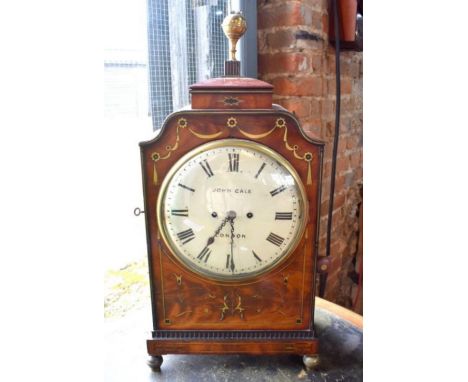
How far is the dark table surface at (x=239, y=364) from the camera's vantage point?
0.81m

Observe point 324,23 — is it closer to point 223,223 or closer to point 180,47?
point 180,47

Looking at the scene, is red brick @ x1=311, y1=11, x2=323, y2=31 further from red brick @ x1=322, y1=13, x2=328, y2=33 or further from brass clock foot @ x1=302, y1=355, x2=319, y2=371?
brass clock foot @ x1=302, y1=355, x2=319, y2=371

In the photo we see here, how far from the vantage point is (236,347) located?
0.82 m

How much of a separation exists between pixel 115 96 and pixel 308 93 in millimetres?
554

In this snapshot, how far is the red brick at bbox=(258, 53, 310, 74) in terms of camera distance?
4.09 feet

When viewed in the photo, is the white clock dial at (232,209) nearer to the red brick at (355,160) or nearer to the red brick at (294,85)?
the red brick at (294,85)

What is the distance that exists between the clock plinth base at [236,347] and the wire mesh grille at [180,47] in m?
0.56

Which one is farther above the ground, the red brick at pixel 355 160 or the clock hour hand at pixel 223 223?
the red brick at pixel 355 160

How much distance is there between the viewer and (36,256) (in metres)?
0.41

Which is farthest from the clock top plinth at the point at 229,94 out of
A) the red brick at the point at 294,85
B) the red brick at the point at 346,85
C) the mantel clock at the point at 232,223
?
the red brick at the point at 346,85

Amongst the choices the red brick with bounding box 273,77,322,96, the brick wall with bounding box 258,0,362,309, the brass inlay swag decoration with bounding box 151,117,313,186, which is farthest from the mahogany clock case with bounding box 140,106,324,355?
the red brick with bounding box 273,77,322,96

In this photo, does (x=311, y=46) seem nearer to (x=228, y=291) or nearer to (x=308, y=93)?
(x=308, y=93)

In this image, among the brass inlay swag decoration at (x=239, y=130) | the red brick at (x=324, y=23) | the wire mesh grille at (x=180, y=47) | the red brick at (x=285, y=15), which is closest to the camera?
the brass inlay swag decoration at (x=239, y=130)
